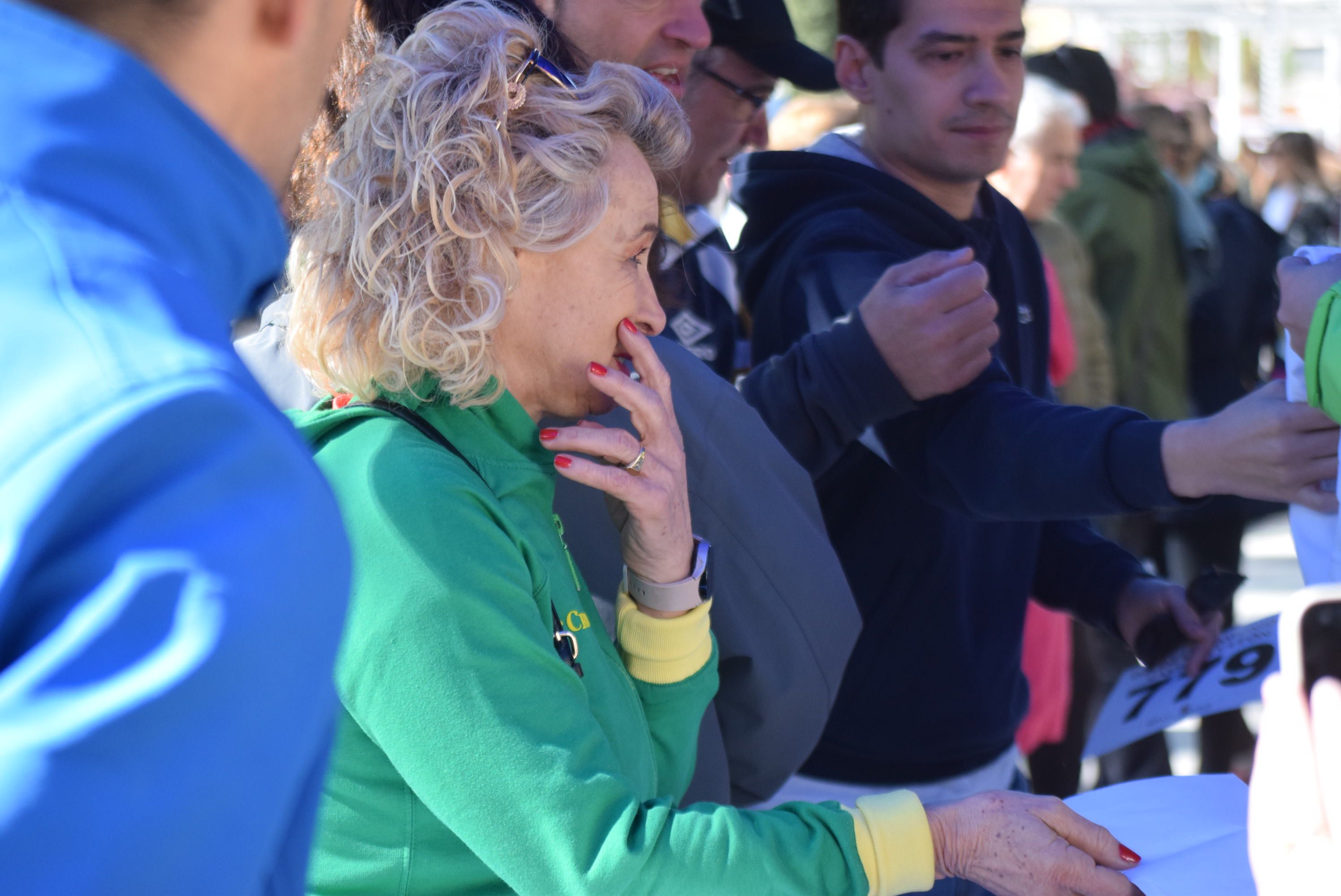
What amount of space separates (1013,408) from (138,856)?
4.59 ft

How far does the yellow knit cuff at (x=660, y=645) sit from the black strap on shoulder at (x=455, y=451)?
0.12m

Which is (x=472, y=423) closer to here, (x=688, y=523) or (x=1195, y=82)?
(x=688, y=523)

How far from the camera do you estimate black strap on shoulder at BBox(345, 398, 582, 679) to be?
1139mm

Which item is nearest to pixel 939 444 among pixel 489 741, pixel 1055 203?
pixel 489 741

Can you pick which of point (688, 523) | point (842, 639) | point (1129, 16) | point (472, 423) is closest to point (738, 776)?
point (842, 639)

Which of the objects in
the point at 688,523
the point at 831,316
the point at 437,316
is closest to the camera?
the point at 437,316

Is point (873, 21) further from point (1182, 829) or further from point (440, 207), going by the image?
point (1182, 829)

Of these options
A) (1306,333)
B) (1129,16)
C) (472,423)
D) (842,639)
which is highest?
(1306,333)

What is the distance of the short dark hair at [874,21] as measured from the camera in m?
2.18

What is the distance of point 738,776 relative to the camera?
1.53 metres

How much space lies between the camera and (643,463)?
128 cm

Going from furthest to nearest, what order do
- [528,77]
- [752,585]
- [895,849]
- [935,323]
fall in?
[935,323] → [752,585] → [528,77] → [895,849]

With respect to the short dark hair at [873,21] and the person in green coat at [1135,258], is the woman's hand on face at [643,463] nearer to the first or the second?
the short dark hair at [873,21]

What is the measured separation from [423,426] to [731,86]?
1869 millimetres
